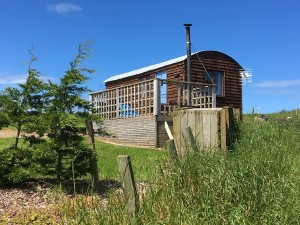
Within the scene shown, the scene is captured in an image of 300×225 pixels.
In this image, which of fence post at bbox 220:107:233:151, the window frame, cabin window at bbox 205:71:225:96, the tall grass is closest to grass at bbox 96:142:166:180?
the tall grass

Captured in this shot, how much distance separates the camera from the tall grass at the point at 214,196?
146 inches

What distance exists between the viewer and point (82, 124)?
6117 mm

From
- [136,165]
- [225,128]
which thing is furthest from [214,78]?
[225,128]

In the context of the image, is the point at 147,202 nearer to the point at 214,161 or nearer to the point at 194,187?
the point at 194,187

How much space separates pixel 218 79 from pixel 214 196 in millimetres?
19517

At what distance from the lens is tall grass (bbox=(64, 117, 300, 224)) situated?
370cm

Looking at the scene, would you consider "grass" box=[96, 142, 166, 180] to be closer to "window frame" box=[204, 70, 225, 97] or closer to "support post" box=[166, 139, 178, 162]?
"support post" box=[166, 139, 178, 162]

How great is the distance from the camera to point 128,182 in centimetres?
371

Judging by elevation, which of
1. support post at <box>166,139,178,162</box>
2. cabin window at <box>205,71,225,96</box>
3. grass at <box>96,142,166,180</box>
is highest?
cabin window at <box>205,71,225,96</box>

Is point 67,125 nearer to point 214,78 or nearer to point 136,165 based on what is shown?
point 136,165

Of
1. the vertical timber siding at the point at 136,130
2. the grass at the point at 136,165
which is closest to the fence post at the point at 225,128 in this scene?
the grass at the point at 136,165

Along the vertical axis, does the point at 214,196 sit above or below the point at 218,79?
below

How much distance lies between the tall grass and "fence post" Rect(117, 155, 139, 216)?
0.08 metres

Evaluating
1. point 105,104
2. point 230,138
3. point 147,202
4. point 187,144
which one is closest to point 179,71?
point 105,104
